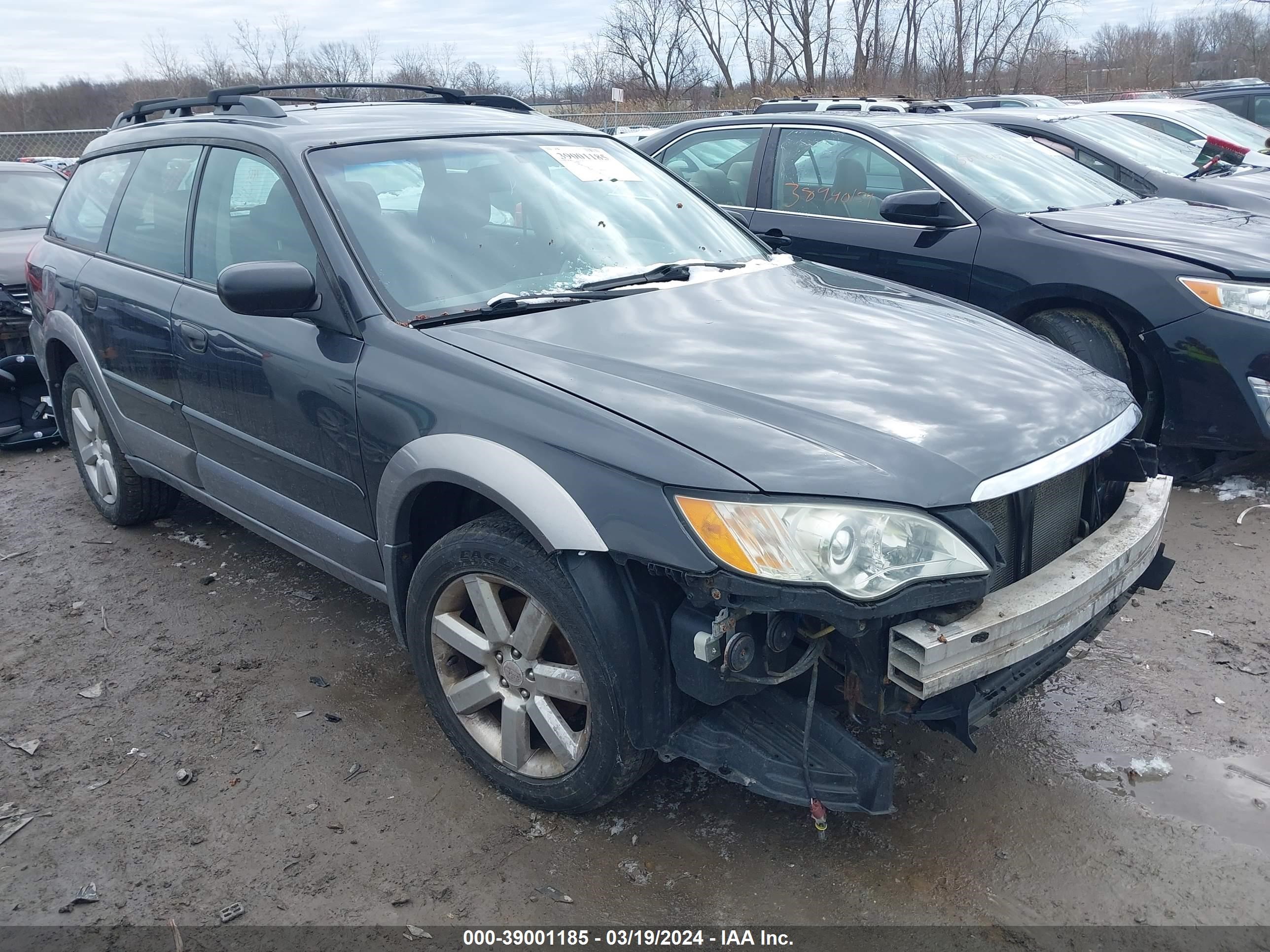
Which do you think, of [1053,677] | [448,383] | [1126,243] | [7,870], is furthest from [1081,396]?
[7,870]

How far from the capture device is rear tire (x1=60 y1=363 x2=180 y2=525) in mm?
→ 4570

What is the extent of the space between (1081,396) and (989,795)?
1.11m

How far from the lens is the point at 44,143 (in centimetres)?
1864

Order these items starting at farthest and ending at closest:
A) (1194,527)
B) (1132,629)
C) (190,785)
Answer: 1. (1194,527)
2. (1132,629)
3. (190,785)

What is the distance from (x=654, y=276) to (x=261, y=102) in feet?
5.52

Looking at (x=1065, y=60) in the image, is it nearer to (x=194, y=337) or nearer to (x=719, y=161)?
(x=719, y=161)

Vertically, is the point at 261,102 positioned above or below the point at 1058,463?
above

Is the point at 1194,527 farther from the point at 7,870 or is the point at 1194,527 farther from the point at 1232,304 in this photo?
the point at 7,870

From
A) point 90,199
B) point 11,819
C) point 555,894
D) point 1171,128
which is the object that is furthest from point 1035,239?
point 1171,128

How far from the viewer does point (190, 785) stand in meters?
2.88

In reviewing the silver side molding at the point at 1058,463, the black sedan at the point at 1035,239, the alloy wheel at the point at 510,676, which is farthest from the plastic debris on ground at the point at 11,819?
the black sedan at the point at 1035,239

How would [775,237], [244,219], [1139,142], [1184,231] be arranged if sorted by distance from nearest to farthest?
[244,219] → [1184,231] → [775,237] → [1139,142]

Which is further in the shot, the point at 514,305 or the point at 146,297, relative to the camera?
the point at 146,297

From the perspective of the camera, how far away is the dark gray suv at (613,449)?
7.00 feet
